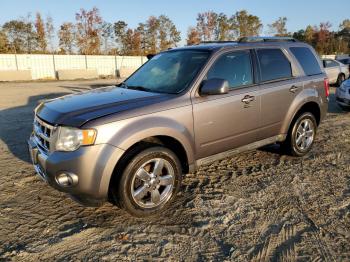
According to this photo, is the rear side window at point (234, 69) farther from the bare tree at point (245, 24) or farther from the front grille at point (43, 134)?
the bare tree at point (245, 24)

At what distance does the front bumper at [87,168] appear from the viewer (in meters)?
3.21

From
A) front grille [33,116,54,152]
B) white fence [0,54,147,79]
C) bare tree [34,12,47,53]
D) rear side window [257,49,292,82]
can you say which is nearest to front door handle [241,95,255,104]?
rear side window [257,49,292,82]

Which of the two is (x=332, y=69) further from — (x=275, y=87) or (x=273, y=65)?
(x=275, y=87)

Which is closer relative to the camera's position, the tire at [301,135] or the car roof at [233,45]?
the car roof at [233,45]

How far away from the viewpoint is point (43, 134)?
11.8 feet

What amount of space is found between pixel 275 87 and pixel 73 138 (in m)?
2.98

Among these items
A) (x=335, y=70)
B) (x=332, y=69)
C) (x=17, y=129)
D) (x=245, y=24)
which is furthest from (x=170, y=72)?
(x=245, y=24)

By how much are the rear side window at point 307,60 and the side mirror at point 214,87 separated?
6.67 ft

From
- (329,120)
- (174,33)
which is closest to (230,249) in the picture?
(329,120)

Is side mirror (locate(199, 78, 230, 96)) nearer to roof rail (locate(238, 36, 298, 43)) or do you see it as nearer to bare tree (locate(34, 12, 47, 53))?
roof rail (locate(238, 36, 298, 43))

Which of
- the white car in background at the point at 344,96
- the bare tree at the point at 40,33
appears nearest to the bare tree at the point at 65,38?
the bare tree at the point at 40,33

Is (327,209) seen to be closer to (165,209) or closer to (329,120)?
(165,209)

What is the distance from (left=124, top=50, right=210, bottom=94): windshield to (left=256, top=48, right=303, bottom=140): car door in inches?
39.8

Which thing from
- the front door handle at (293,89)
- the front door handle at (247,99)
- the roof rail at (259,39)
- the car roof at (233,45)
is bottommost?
the front door handle at (247,99)
